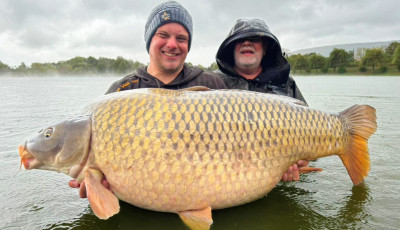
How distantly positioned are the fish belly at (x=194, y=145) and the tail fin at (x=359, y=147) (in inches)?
13.0

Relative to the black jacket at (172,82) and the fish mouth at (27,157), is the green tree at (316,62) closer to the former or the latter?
the black jacket at (172,82)

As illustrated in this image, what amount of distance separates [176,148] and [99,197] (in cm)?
51

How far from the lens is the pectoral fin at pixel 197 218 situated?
1680 mm

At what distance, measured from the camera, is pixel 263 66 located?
12.0 feet

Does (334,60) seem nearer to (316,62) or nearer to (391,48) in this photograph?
(316,62)

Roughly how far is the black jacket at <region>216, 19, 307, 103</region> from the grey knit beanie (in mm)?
696

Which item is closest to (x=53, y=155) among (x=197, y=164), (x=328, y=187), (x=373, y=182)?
(x=197, y=164)

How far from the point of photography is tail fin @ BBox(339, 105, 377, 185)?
2.05m

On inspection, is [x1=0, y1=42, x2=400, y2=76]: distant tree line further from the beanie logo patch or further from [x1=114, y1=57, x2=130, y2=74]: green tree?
the beanie logo patch

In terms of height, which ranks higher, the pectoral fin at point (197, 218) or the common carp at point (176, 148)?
the common carp at point (176, 148)

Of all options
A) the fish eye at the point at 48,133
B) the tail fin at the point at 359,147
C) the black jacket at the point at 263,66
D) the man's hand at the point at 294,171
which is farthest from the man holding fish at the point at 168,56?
the tail fin at the point at 359,147

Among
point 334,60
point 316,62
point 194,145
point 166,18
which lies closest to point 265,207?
point 194,145

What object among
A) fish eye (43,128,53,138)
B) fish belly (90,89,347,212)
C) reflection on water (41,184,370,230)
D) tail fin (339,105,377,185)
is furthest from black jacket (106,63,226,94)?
tail fin (339,105,377,185)

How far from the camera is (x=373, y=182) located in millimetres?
2455
